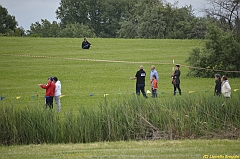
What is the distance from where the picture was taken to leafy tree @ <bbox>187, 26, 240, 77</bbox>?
3459 cm

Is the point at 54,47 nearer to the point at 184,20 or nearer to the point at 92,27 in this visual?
the point at 184,20

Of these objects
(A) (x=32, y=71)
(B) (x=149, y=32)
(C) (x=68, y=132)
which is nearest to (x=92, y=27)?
(B) (x=149, y=32)

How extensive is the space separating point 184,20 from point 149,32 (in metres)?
5.66

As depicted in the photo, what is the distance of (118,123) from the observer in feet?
47.0

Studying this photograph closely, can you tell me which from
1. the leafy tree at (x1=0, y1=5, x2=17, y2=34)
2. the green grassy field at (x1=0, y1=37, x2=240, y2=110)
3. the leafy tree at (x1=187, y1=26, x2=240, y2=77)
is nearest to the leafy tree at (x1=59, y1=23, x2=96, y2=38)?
the leafy tree at (x1=0, y1=5, x2=17, y2=34)

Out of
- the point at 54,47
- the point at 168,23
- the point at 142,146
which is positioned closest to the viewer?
the point at 142,146

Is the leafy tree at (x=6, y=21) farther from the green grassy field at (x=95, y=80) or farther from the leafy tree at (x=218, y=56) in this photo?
the leafy tree at (x=218, y=56)

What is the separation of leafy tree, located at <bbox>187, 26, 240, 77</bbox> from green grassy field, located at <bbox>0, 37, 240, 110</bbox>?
1405 mm

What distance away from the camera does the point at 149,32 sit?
3046 inches

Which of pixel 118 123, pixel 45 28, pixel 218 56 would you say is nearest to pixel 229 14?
pixel 218 56

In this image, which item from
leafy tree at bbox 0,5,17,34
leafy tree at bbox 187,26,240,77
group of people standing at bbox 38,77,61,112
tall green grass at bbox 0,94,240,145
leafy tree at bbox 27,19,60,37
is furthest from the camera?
leafy tree at bbox 27,19,60,37

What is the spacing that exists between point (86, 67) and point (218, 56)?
403 inches

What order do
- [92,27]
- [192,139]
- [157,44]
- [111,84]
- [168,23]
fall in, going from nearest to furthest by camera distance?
[192,139], [111,84], [157,44], [168,23], [92,27]

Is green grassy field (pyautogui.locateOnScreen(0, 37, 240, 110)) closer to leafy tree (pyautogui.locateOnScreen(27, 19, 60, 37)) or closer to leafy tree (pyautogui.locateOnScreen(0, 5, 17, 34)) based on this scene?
leafy tree (pyautogui.locateOnScreen(0, 5, 17, 34))
